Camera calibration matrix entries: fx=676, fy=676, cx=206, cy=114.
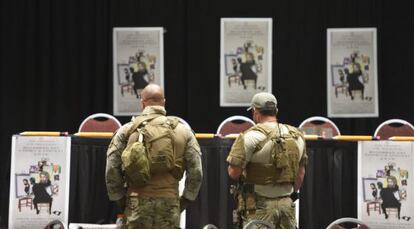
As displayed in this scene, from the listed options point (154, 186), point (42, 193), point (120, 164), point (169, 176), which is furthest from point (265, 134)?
point (42, 193)

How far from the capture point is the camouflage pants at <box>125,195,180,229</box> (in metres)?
3.98

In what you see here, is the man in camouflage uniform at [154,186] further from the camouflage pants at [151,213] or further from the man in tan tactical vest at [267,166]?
the man in tan tactical vest at [267,166]

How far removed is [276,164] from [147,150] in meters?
0.81

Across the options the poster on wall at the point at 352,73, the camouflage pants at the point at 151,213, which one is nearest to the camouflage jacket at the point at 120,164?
the camouflage pants at the point at 151,213

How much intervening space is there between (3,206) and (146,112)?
10.8 ft

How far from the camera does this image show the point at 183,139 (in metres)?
4.08

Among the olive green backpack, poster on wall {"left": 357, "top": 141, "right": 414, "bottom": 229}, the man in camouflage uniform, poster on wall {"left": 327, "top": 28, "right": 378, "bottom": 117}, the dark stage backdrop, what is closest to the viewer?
the olive green backpack

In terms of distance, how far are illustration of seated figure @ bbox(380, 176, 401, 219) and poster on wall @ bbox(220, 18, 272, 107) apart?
309cm

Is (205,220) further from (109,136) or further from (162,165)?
(162,165)

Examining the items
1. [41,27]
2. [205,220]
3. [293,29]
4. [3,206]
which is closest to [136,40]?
[41,27]

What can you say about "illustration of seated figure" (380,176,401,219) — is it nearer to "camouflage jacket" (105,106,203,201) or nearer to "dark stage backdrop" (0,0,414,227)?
"camouflage jacket" (105,106,203,201)

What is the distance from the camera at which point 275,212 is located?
4188 mm

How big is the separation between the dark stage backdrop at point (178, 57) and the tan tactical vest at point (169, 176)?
447cm

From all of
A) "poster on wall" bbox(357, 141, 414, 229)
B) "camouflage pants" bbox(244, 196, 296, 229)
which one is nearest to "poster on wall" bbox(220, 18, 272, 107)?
"poster on wall" bbox(357, 141, 414, 229)
